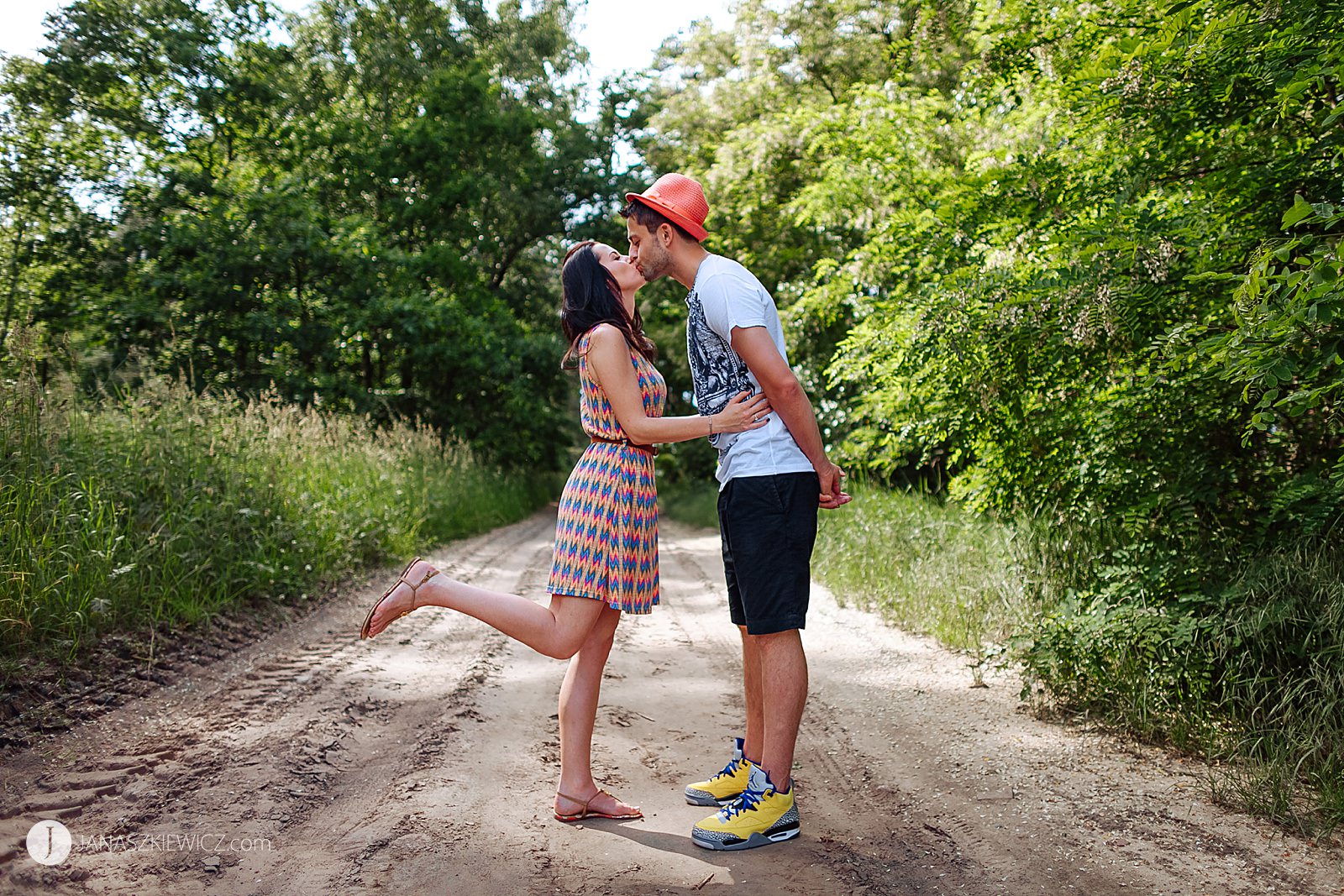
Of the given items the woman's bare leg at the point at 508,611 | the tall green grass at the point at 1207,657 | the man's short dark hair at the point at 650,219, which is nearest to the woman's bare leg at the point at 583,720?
the woman's bare leg at the point at 508,611

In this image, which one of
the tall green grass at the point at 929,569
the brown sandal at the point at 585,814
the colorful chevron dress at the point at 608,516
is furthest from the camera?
the tall green grass at the point at 929,569

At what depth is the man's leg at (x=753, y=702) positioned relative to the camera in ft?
11.6

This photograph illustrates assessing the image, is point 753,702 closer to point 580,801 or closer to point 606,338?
point 580,801

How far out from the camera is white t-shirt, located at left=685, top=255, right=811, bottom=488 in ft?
10.6

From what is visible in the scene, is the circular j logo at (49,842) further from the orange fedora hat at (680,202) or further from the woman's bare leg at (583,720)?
the orange fedora hat at (680,202)

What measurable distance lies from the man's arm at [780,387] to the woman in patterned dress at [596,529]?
2.9 inches

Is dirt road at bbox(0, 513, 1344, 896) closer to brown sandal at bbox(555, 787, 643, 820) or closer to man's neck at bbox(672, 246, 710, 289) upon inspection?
brown sandal at bbox(555, 787, 643, 820)

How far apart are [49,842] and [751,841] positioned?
2.19 meters

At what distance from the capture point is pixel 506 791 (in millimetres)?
3525

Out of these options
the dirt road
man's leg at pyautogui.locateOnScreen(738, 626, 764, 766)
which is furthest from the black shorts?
the dirt road

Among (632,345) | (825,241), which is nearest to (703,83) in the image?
(825,241)

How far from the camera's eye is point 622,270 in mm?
3488

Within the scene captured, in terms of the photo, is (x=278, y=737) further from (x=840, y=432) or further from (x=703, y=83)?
(x=703, y=83)

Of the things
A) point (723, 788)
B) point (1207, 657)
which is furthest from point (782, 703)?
point (1207, 657)
